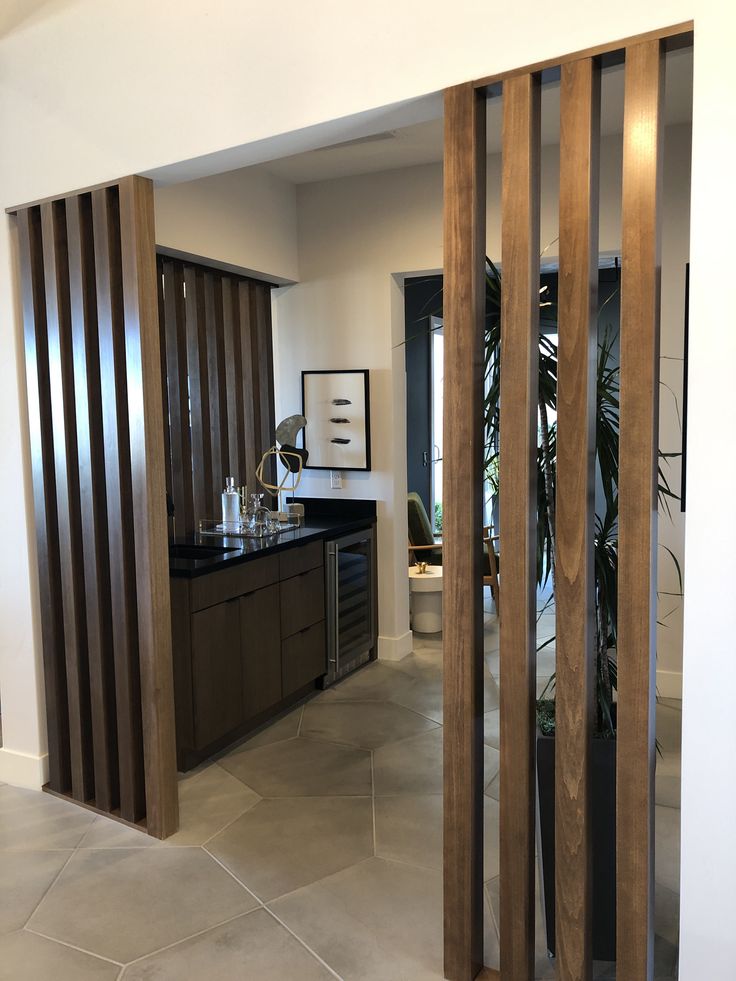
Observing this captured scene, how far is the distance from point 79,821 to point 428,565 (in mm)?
3223

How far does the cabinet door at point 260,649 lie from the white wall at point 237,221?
1765mm

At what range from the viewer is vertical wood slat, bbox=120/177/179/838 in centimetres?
269

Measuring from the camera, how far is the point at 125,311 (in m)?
2.74

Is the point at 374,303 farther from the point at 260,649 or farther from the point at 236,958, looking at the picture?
the point at 236,958

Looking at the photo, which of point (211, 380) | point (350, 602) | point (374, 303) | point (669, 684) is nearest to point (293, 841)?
point (350, 602)

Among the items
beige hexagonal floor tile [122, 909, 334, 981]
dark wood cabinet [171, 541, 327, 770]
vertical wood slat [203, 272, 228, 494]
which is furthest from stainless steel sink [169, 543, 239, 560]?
beige hexagonal floor tile [122, 909, 334, 981]

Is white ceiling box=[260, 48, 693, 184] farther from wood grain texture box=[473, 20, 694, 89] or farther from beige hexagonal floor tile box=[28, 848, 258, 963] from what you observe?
beige hexagonal floor tile box=[28, 848, 258, 963]

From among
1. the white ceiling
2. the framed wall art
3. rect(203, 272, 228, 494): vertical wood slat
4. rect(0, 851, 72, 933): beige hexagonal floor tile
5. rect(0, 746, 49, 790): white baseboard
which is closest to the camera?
rect(0, 851, 72, 933): beige hexagonal floor tile

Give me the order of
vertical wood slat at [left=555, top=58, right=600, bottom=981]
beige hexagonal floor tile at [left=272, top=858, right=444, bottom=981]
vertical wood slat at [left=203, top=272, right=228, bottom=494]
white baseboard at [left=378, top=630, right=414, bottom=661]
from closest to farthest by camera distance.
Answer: vertical wood slat at [left=555, top=58, right=600, bottom=981] < beige hexagonal floor tile at [left=272, top=858, right=444, bottom=981] < vertical wood slat at [left=203, top=272, right=228, bottom=494] < white baseboard at [left=378, top=630, right=414, bottom=661]

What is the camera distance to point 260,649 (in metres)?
3.77

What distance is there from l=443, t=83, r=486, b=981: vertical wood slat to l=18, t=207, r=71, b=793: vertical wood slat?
1764 millimetres

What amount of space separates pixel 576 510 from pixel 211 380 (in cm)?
293

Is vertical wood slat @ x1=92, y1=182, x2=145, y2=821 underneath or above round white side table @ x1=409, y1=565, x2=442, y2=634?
above

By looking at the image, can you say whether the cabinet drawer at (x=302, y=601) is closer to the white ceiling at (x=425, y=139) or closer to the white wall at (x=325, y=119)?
the white wall at (x=325, y=119)
